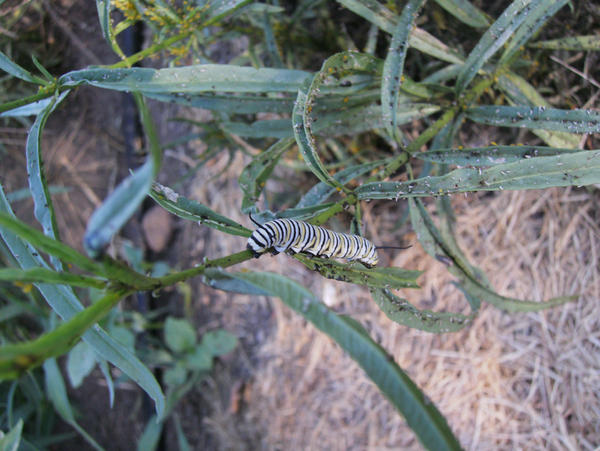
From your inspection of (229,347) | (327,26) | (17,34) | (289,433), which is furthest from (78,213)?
(327,26)

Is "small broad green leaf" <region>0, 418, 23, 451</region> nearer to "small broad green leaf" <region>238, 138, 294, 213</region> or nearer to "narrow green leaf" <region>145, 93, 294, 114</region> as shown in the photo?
"small broad green leaf" <region>238, 138, 294, 213</region>

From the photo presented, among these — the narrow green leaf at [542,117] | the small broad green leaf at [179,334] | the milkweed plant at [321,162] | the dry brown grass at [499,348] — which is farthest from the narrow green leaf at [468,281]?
the small broad green leaf at [179,334]

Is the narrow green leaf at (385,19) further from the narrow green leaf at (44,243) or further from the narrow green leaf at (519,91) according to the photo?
the narrow green leaf at (44,243)

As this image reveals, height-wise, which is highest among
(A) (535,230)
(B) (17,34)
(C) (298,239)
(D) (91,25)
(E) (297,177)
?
(D) (91,25)

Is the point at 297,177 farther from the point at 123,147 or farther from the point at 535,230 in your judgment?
the point at 123,147

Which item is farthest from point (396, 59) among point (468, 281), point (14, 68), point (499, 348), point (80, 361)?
point (80, 361)

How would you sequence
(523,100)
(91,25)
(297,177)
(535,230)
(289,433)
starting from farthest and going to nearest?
1. (91,25)
2. (289,433)
3. (297,177)
4. (535,230)
5. (523,100)
